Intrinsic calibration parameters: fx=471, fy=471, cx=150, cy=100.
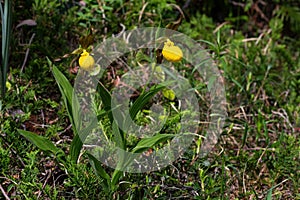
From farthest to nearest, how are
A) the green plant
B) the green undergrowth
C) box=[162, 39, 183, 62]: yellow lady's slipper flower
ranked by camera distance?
the green plant < the green undergrowth < box=[162, 39, 183, 62]: yellow lady's slipper flower

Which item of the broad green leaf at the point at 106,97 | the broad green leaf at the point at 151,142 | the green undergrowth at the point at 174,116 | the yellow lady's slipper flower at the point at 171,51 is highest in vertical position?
the yellow lady's slipper flower at the point at 171,51

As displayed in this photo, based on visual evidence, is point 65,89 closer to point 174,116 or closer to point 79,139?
point 79,139

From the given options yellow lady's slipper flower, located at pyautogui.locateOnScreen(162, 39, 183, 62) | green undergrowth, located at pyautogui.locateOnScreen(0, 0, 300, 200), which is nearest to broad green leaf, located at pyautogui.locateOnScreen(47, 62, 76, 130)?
green undergrowth, located at pyautogui.locateOnScreen(0, 0, 300, 200)

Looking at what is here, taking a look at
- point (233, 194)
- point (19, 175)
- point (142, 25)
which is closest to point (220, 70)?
point (142, 25)

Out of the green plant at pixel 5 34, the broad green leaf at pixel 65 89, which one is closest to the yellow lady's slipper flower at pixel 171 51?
the broad green leaf at pixel 65 89

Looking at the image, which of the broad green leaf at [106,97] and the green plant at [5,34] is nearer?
the broad green leaf at [106,97]

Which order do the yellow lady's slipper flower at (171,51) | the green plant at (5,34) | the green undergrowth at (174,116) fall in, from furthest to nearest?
the green plant at (5,34) → the green undergrowth at (174,116) → the yellow lady's slipper flower at (171,51)

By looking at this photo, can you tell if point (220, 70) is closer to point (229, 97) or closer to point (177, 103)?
point (229, 97)

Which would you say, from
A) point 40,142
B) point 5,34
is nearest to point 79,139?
point 40,142

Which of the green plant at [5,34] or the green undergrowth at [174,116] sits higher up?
the green plant at [5,34]

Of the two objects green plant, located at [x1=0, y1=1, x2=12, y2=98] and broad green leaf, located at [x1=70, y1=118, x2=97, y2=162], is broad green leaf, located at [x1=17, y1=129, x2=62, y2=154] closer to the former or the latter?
broad green leaf, located at [x1=70, y1=118, x2=97, y2=162]

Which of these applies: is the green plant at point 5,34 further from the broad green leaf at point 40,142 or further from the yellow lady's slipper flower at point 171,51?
the yellow lady's slipper flower at point 171,51
